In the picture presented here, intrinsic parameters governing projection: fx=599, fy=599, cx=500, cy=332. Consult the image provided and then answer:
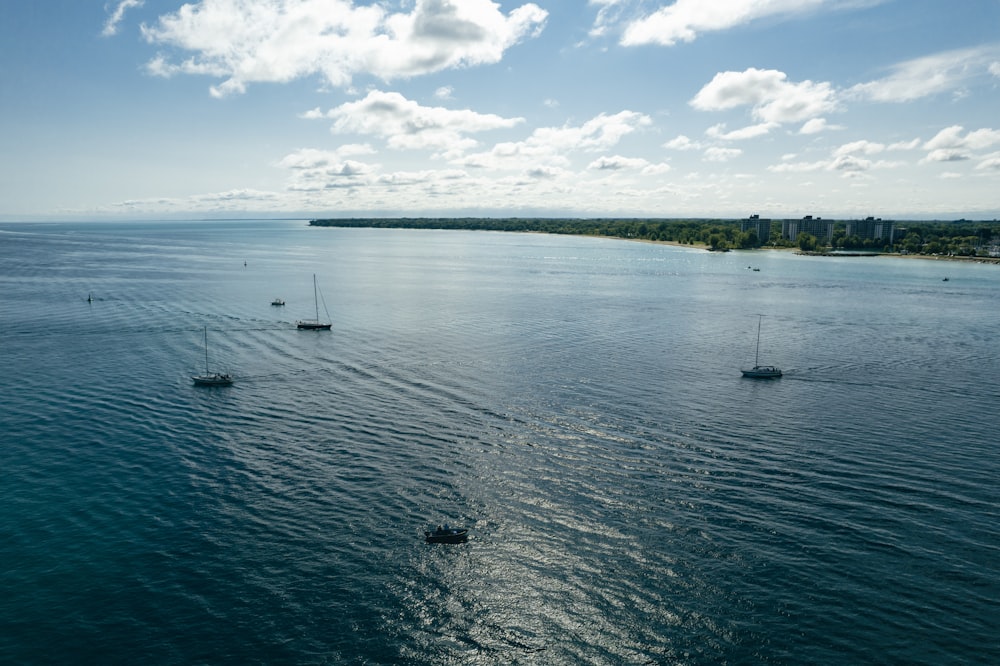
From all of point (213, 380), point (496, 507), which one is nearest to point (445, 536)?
point (496, 507)

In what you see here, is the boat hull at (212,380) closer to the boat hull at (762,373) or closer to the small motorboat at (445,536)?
the small motorboat at (445,536)

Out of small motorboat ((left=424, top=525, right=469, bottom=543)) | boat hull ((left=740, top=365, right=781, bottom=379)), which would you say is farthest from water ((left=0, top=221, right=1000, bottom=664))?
boat hull ((left=740, top=365, right=781, bottom=379))

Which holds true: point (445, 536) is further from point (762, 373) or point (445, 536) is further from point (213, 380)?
point (762, 373)

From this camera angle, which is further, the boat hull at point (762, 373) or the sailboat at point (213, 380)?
the boat hull at point (762, 373)

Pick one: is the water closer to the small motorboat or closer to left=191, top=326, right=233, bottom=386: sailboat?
the small motorboat

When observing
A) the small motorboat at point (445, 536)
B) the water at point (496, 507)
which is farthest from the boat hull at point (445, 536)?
the water at point (496, 507)

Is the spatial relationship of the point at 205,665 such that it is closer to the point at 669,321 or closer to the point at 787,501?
the point at 787,501

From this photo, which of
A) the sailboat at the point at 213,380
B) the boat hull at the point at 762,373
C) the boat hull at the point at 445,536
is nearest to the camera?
the boat hull at the point at 445,536

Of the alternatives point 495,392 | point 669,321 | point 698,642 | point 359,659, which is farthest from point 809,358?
point 359,659
